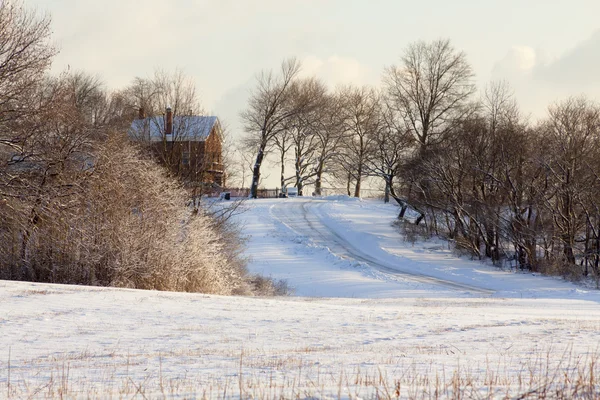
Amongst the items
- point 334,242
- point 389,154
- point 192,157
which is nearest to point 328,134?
point 389,154

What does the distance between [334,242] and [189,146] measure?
11531 mm

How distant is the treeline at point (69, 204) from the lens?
22.5 metres

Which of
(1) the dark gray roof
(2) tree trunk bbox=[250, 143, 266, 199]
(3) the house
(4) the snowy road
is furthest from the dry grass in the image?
(2) tree trunk bbox=[250, 143, 266, 199]

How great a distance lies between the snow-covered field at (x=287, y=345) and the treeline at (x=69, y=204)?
354 centimetres

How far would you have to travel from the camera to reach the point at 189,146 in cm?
3694

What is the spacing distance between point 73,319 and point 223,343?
15.0 ft

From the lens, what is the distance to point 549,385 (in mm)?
7027

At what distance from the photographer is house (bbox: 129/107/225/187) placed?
35.6 metres

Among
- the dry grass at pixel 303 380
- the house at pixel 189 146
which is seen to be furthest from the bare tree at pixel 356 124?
the dry grass at pixel 303 380

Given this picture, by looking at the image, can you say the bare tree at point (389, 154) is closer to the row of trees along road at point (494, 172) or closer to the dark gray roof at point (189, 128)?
the row of trees along road at point (494, 172)

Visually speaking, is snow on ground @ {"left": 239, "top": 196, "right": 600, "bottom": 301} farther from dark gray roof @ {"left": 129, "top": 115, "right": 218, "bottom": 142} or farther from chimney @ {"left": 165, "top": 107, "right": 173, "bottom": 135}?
chimney @ {"left": 165, "top": 107, "right": 173, "bottom": 135}

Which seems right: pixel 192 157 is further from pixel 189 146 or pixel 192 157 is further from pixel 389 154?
pixel 389 154

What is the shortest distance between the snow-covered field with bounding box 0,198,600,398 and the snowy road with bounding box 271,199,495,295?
3.39 m

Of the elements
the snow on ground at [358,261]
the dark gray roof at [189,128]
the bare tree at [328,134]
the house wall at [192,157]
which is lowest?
the snow on ground at [358,261]
